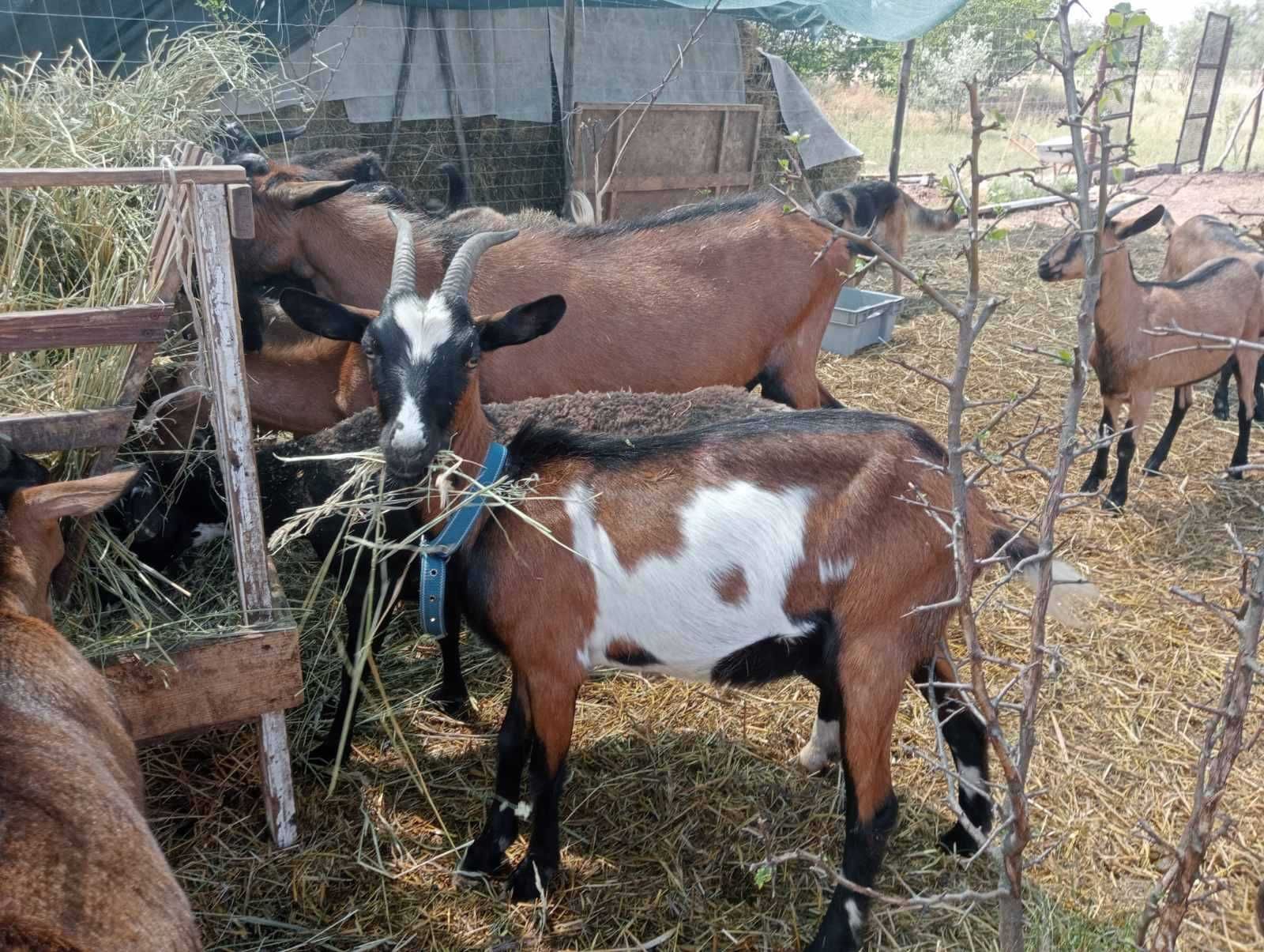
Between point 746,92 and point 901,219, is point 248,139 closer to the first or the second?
point 901,219

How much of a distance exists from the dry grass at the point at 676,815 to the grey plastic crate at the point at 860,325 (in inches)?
159

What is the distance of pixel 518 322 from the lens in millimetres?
3248

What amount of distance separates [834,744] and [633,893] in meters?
0.96

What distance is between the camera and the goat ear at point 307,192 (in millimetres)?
4836

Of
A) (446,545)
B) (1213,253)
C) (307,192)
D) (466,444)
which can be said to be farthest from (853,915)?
(1213,253)

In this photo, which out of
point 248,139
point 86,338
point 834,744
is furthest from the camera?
point 248,139

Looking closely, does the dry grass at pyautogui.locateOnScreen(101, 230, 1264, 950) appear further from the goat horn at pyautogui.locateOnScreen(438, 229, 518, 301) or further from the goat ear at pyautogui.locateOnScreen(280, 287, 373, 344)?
the goat horn at pyautogui.locateOnScreen(438, 229, 518, 301)

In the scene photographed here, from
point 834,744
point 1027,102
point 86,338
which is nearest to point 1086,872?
point 834,744

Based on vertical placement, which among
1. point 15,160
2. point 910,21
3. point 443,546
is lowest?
point 443,546

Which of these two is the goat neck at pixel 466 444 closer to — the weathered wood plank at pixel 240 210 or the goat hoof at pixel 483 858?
the weathered wood plank at pixel 240 210

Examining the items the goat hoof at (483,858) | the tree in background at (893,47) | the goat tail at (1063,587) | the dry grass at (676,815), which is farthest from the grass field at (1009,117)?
the goat hoof at (483,858)

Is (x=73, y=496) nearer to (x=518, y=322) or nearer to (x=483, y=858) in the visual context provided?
(x=518, y=322)

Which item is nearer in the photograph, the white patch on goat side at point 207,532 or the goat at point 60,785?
the goat at point 60,785

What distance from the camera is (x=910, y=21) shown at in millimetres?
10758
